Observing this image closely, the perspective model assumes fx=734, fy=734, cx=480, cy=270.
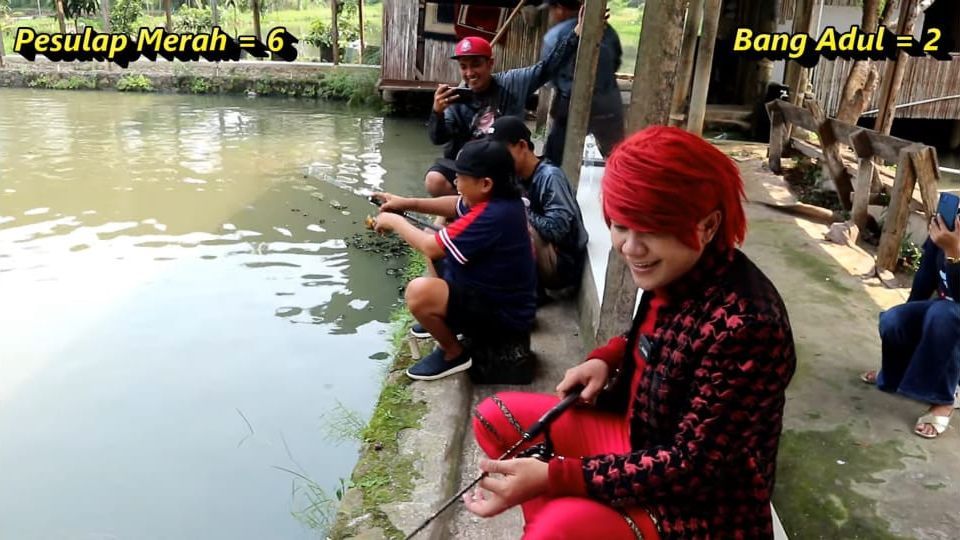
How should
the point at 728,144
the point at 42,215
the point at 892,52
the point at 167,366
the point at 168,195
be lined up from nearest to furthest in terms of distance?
1. the point at 167,366
2. the point at 892,52
3. the point at 42,215
4. the point at 168,195
5. the point at 728,144

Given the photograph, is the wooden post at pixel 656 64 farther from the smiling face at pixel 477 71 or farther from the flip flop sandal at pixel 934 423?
→ the smiling face at pixel 477 71

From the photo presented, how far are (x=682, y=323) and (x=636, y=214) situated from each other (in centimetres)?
25

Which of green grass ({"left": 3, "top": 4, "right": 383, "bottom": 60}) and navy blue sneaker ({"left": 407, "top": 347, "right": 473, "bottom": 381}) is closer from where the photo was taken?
navy blue sneaker ({"left": 407, "top": 347, "right": 473, "bottom": 381})

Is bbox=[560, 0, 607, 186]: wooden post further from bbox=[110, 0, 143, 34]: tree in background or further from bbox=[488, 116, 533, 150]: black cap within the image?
bbox=[110, 0, 143, 34]: tree in background

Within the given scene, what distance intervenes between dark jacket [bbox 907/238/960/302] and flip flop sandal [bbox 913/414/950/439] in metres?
0.51

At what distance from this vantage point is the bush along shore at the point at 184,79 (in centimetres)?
1462

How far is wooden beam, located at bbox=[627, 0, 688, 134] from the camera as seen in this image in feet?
8.88

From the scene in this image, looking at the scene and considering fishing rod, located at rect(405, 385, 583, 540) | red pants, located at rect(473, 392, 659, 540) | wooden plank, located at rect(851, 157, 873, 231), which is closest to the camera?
red pants, located at rect(473, 392, 659, 540)

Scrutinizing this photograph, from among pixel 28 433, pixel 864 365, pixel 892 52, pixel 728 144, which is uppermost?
pixel 892 52

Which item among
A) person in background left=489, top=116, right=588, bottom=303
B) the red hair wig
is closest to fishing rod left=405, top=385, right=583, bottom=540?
the red hair wig

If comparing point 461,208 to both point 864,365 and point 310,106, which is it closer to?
point 864,365

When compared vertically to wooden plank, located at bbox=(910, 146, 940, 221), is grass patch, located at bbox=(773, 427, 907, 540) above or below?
below

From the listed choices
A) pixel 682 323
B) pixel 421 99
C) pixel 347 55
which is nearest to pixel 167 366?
pixel 682 323

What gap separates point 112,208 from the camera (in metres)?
7.49
